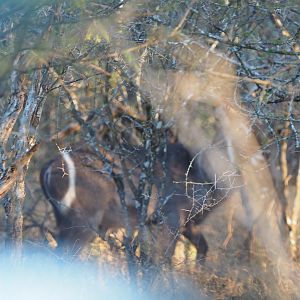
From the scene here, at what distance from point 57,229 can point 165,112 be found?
9.03 feet

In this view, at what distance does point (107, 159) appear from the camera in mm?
6461

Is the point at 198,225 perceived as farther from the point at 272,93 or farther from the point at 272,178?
the point at 272,93

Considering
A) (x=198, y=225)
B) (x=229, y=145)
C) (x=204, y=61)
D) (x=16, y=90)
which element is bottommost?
(x=198, y=225)

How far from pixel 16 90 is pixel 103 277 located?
112 inches

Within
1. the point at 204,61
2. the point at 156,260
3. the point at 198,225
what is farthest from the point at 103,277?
the point at 204,61

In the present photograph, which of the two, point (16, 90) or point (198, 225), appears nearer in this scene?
point (16, 90)

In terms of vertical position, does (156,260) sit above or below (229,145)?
below

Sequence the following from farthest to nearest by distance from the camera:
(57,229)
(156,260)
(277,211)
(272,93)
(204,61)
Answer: (57,229) → (277,211) → (156,260) → (204,61) → (272,93)

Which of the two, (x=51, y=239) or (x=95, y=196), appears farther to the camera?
(x=95, y=196)

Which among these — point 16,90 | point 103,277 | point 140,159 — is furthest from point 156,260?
point 16,90

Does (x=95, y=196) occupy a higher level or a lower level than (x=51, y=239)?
higher

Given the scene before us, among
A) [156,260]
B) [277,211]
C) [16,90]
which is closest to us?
[16,90]

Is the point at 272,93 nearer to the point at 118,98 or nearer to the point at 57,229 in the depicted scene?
the point at 118,98

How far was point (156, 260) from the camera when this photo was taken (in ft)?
20.6
